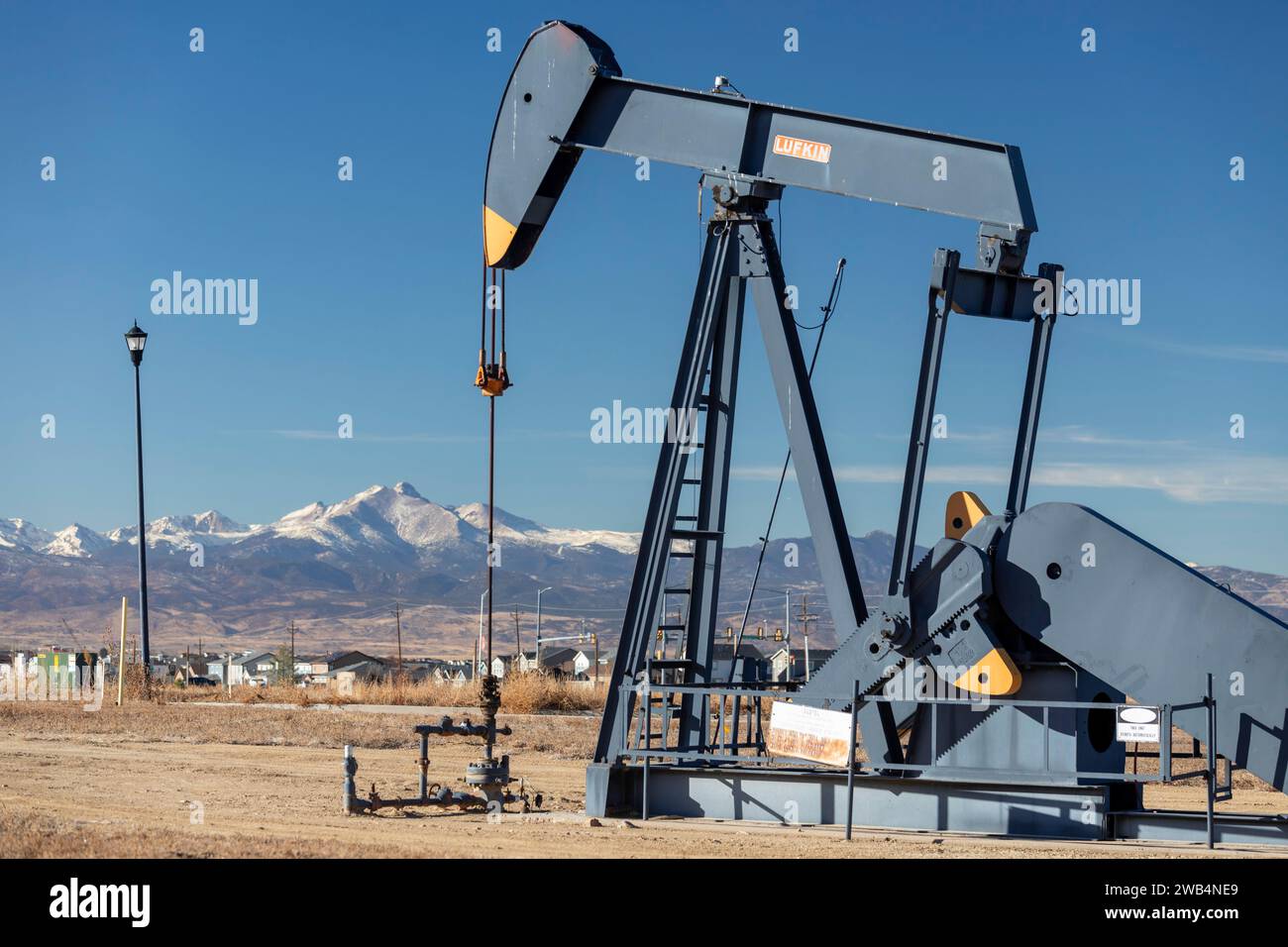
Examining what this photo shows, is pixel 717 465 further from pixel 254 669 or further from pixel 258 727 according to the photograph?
pixel 254 669

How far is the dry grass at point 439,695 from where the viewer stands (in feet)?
103

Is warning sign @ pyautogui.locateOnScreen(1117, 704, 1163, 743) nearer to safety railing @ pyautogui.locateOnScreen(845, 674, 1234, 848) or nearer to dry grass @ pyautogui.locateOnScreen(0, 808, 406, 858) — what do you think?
safety railing @ pyautogui.locateOnScreen(845, 674, 1234, 848)

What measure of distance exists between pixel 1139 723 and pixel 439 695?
88.2 ft

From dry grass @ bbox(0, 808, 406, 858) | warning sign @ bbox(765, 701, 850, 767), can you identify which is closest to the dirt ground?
dry grass @ bbox(0, 808, 406, 858)

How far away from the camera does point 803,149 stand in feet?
39.1

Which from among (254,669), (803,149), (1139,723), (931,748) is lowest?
(254,669)

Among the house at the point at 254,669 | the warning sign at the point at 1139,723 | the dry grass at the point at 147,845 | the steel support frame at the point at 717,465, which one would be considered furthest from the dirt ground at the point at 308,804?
the house at the point at 254,669

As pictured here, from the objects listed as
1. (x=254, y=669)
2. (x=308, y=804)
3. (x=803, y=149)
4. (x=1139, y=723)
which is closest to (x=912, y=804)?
(x=1139, y=723)

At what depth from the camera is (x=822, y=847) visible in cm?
1058

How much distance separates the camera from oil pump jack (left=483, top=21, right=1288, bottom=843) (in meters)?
10.5

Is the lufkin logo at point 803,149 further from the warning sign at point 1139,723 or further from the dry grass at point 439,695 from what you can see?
the dry grass at point 439,695

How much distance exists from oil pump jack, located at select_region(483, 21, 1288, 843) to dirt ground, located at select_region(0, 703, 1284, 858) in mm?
379
